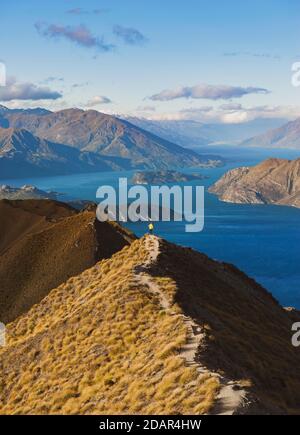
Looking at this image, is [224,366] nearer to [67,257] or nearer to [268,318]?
[268,318]

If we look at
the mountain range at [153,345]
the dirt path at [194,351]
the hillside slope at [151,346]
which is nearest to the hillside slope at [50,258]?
the mountain range at [153,345]

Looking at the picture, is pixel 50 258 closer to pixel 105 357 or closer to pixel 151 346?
pixel 105 357

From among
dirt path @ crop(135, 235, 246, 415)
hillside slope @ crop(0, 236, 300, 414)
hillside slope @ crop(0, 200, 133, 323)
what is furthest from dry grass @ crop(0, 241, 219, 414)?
hillside slope @ crop(0, 200, 133, 323)

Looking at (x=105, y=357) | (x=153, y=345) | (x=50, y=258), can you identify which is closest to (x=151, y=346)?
(x=153, y=345)

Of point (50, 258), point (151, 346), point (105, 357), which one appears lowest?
point (105, 357)

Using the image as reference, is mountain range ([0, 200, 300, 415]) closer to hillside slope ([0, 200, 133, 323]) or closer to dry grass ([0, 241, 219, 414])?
dry grass ([0, 241, 219, 414])
